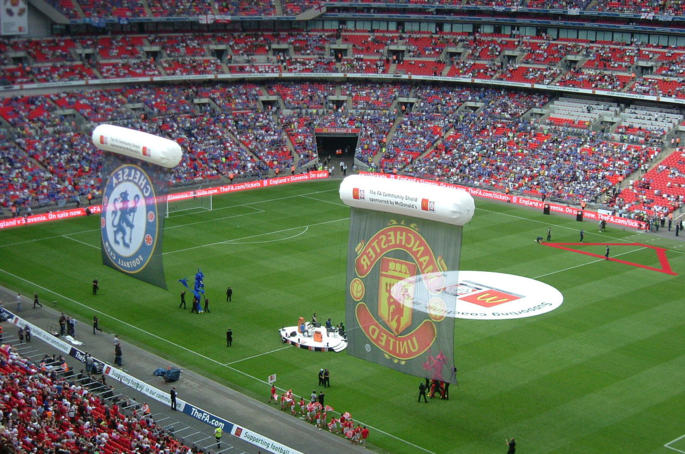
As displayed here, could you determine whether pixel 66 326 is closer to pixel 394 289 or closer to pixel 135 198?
pixel 135 198

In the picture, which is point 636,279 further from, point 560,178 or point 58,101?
point 58,101

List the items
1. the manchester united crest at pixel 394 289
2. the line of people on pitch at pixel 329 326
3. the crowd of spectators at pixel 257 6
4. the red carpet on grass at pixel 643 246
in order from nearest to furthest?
the manchester united crest at pixel 394 289, the line of people on pitch at pixel 329 326, the red carpet on grass at pixel 643 246, the crowd of spectators at pixel 257 6

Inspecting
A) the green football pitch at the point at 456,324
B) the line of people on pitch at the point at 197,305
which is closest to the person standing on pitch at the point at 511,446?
the green football pitch at the point at 456,324

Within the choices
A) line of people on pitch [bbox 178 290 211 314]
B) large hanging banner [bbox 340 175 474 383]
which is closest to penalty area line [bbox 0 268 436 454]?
line of people on pitch [bbox 178 290 211 314]

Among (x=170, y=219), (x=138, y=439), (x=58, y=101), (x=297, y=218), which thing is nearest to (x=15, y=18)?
(x=58, y=101)

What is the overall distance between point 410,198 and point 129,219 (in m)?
16.6

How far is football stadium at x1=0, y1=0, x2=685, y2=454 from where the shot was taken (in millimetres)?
35312

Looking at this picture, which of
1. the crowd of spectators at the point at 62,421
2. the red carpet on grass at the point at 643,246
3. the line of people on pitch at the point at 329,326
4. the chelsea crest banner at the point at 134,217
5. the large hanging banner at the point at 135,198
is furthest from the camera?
the red carpet on grass at the point at 643,246

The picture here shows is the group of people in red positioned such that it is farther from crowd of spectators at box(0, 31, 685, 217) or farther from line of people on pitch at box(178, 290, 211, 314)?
crowd of spectators at box(0, 31, 685, 217)

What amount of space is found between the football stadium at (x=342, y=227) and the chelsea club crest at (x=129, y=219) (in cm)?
12

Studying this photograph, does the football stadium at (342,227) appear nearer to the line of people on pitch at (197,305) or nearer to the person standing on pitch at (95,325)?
the line of people on pitch at (197,305)

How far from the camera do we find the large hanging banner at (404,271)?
105 feet

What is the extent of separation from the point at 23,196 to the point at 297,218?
22190 mm

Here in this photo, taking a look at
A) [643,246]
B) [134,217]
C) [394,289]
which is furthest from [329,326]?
[643,246]
